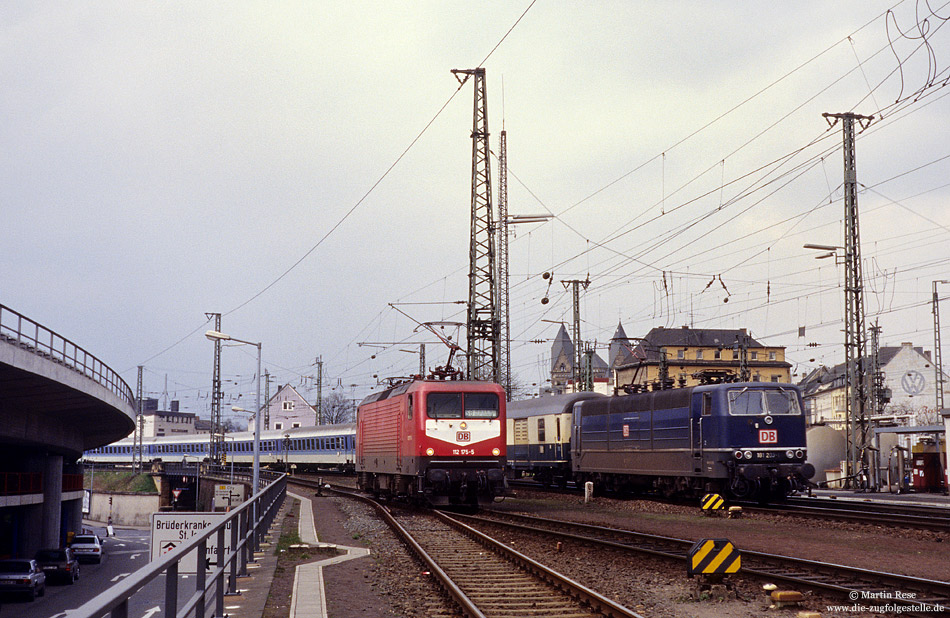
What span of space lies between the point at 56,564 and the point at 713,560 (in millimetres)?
33981

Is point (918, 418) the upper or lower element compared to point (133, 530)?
upper

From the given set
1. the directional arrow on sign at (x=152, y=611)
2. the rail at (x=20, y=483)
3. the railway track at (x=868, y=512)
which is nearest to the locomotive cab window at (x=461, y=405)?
the railway track at (x=868, y=512)

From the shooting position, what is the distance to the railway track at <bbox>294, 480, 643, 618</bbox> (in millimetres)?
10188

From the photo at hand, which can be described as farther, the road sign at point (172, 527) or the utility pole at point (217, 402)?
the utility pole at point (217, 402)

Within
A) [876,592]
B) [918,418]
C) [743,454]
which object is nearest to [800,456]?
[743,454]

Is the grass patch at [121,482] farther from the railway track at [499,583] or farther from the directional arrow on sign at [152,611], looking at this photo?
the directional arrow on sign at [152,611]

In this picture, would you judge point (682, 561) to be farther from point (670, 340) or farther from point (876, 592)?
point (670, 340)

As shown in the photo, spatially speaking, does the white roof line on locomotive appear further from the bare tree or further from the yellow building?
the bare tree

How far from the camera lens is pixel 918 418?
8362 cm

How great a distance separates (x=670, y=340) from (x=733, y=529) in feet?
335

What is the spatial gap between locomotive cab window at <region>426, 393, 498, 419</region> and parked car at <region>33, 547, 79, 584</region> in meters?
22.3

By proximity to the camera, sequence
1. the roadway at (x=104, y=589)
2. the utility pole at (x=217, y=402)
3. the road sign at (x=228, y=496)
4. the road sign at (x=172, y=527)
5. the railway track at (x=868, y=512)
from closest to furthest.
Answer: the roadway at (x=104, y=589), the road sign at (x=172, y=527), the railway track at (x=868, y=512), the road sign at (x=228, y=496), the utility pole at (x=217, y=402)

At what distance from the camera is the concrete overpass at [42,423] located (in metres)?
24.0

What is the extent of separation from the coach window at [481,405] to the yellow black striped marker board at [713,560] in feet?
44.0
